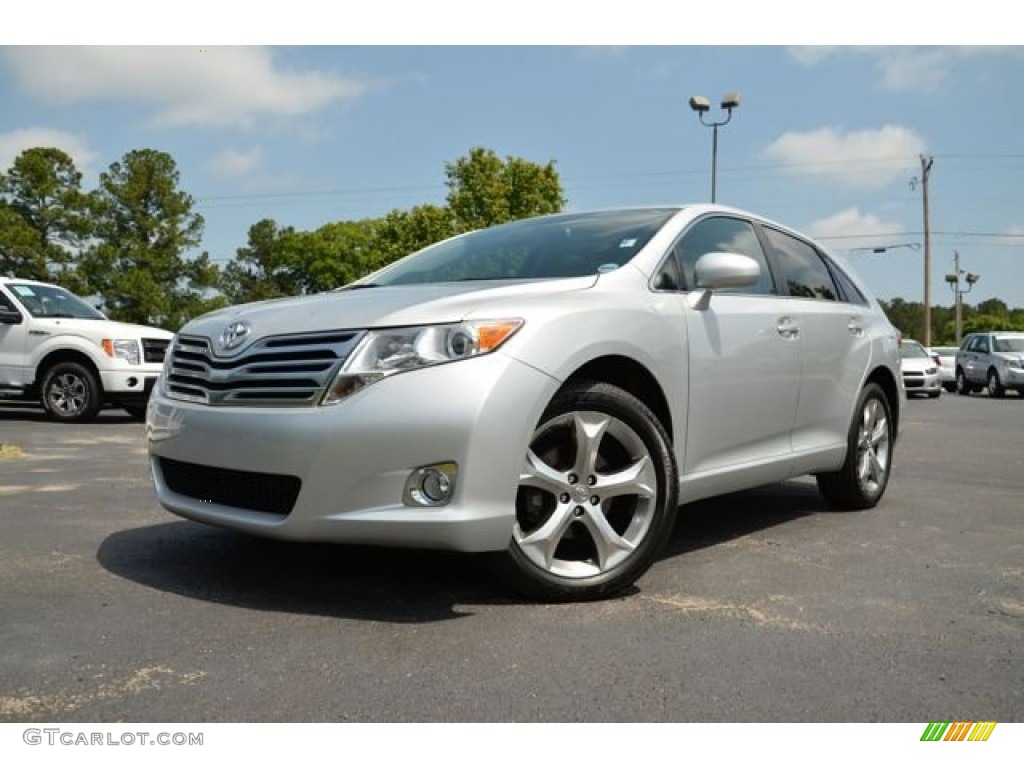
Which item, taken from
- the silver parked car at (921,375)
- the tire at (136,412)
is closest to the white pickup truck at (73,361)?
the tire at (136,412)

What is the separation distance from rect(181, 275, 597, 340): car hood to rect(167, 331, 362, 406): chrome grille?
48 mm

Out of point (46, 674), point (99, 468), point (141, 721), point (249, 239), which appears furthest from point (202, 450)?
point (249, 239)

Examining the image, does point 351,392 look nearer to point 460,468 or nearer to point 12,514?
point 460,468

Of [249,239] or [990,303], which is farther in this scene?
Answer: [990,303]

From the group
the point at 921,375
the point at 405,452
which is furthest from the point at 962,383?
the point at 405,452

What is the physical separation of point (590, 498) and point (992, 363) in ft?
79.7

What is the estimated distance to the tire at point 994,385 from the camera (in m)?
24.3

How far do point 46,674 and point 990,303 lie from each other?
123 meters

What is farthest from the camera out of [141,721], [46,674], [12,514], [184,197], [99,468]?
[184,197]

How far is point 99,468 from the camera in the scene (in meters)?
6.75

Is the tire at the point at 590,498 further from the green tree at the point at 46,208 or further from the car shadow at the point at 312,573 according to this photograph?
the green tree at the point at 46,208

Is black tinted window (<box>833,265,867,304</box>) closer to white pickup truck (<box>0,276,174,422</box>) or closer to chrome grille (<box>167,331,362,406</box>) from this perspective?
chrome grille (<box>167,331,362,406</box>)

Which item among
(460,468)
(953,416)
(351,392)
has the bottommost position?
(953,416)

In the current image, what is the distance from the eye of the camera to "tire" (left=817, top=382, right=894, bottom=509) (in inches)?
207
